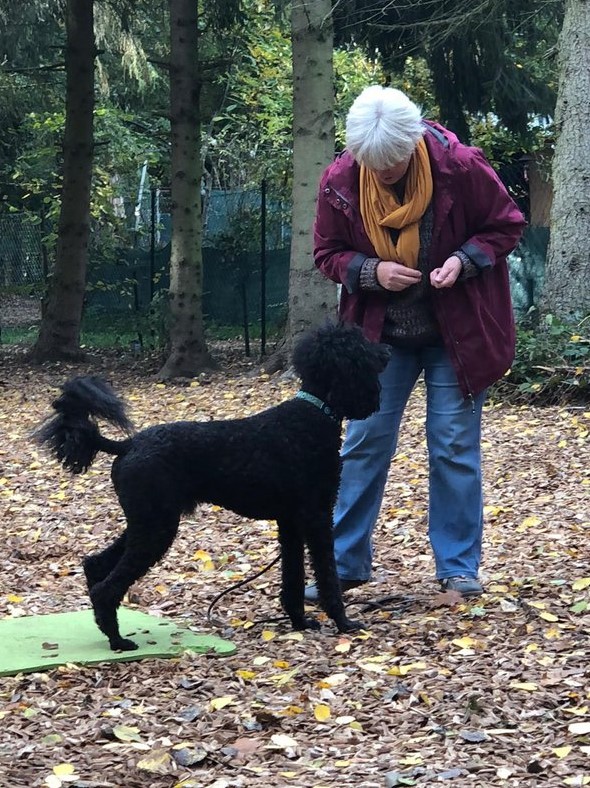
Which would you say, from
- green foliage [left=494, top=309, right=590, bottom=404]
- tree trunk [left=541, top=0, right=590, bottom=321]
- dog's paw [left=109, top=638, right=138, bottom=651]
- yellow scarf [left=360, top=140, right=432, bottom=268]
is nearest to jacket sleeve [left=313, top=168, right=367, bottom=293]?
yellow scarf [left=360, top=140, right=432, bottom=268]

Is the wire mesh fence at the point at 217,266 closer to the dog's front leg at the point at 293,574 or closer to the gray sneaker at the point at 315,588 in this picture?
the gray sneaker at the point at 315,588

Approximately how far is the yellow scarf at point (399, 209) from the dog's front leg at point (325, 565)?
110 centimetres

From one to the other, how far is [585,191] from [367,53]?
446 cm

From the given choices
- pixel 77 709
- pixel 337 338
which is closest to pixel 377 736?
pixel 77 709

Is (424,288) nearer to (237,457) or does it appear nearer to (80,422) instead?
(237,457)

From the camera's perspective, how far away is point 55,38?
17.5m

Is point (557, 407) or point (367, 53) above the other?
point (367, 53)

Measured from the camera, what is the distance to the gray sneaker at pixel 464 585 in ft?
15.4

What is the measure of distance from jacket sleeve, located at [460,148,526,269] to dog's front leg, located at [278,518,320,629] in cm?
131

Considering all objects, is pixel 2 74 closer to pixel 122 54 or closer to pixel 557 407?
pixel 122 54

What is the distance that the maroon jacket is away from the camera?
4414 mm

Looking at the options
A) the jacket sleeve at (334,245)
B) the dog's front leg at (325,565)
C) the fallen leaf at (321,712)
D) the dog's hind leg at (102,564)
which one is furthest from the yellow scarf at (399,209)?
the fallen leaf at (321,712)

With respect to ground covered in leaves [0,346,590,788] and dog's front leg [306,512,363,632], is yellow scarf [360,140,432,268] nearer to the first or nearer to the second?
dog's front leg [306,512,363,632]

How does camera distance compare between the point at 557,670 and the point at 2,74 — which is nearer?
the point at 557,670
